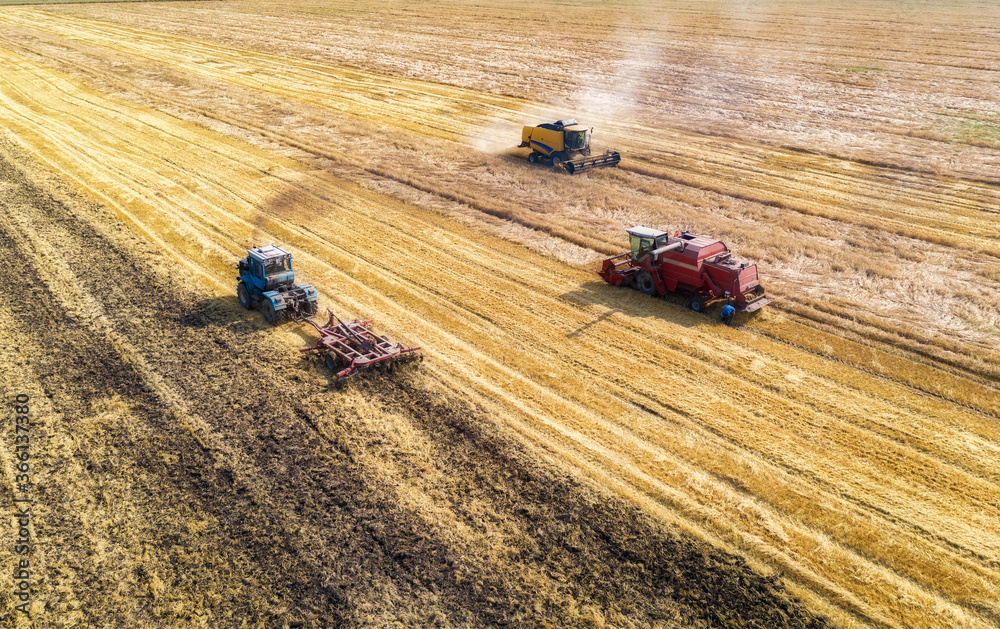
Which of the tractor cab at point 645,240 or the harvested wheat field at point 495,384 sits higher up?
the tractor cab at point 645,240

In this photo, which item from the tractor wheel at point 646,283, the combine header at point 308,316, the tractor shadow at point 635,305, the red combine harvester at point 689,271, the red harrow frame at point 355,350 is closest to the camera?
the red harrow frame at point 355,350

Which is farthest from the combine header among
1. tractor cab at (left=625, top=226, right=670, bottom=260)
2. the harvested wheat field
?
tractor cab at (left=625, top=226, right=670, bottom=260)

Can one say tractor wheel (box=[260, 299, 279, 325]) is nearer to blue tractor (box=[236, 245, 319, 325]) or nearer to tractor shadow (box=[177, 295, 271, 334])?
blue tractor (box=[236, 245, 319, 325])

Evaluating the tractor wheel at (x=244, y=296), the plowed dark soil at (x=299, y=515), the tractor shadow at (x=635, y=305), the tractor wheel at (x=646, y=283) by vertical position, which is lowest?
the plowed dark soil at (x=299, y=515)

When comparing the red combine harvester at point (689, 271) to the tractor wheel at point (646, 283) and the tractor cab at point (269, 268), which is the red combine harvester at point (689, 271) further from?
the tractor cab at point (269, 268)

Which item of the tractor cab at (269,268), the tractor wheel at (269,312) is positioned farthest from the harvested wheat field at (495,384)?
the tractor cab at (269,268)

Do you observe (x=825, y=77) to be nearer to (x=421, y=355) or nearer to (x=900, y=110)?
(x=900, y=110)

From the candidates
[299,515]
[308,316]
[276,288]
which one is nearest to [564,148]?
[308,316]
